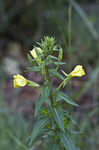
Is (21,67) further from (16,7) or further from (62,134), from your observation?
(62,134)

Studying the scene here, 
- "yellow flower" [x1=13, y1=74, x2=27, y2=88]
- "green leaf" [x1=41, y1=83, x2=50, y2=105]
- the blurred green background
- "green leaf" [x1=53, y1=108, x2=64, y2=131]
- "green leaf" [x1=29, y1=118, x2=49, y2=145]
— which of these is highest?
the blurred green background

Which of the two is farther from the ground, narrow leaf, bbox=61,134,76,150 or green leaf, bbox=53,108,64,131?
green leaf, bbox=53,108,64,131

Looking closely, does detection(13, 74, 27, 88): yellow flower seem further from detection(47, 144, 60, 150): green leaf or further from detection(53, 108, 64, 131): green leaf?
detection(47, 144, 60, 150): green leaf

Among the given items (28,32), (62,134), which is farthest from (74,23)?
(62,134)

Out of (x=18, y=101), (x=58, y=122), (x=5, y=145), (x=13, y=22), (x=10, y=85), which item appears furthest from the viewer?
Result: (x=13, y=22)

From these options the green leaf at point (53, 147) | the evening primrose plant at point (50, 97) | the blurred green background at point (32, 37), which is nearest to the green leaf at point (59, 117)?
the evening primrose plant at point (50, 97)

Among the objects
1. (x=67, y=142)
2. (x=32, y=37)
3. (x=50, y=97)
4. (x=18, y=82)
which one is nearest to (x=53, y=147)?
(x=67, y=142)

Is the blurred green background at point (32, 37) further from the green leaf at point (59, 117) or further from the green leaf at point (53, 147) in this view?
the green leaf at point (59, 117)

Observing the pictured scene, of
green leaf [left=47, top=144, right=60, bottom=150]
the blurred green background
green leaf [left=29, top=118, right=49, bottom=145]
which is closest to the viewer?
green leaf [left=29, top=118, right=49, bottom=145]

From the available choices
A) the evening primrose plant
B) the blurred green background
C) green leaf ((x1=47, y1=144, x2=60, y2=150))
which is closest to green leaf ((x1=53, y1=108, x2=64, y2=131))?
the evening primrose plant
